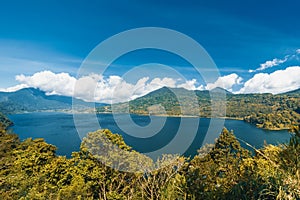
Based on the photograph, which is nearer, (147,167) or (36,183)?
(36,183)

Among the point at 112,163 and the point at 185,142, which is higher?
the point at 112,163

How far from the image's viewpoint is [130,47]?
7691mm

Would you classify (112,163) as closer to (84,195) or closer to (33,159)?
(84,195)

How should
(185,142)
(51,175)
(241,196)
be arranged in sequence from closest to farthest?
(241,196) < (51,175) < (185,142)

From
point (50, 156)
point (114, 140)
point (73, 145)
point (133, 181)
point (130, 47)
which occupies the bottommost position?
point (73, 145)

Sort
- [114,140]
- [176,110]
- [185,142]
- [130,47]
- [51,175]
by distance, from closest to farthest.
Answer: [130,47], [51,175], [114,140], [185,142], [176,110]

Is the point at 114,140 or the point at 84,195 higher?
the point at 114,140

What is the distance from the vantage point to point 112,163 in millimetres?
9422

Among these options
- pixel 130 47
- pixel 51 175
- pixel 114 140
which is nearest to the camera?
pixel 130 47

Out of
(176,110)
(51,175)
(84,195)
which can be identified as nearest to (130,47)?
(84,195)

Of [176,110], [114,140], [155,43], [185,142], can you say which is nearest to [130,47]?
[155,43]

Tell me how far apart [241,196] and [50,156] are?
8896mm

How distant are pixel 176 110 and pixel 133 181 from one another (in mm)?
66426

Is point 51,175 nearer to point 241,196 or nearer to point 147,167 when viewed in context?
point 147,167
